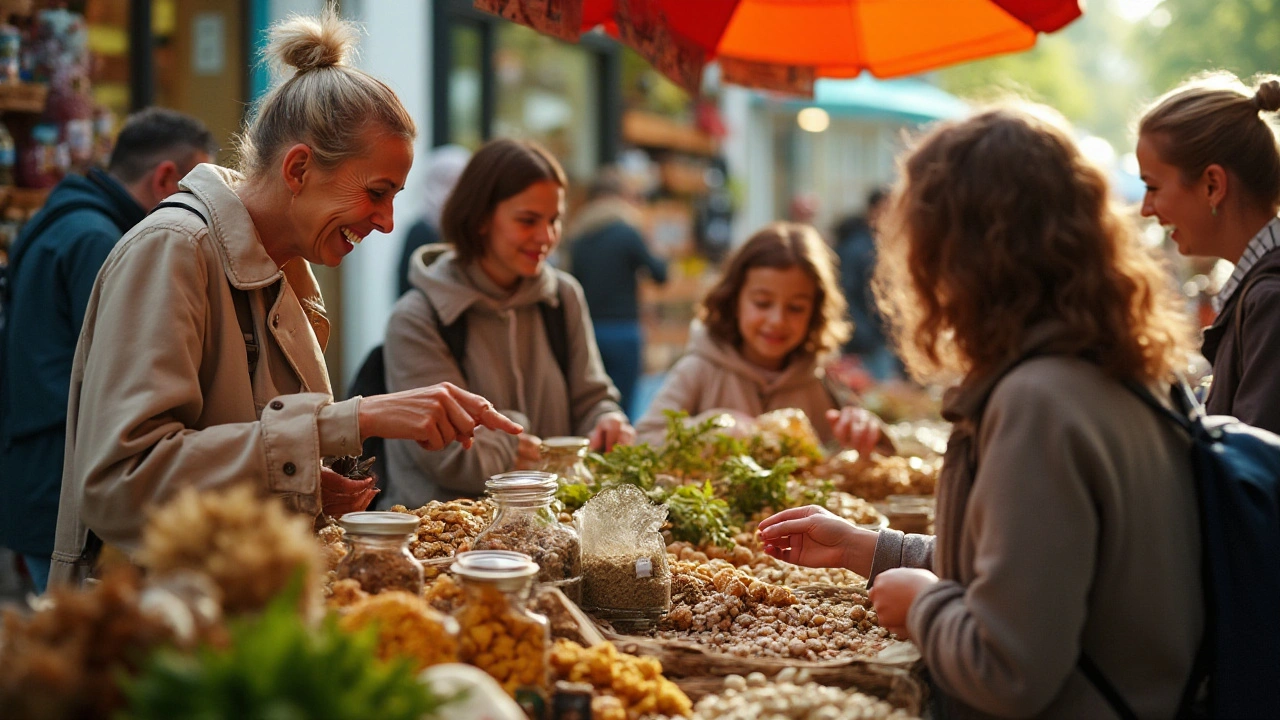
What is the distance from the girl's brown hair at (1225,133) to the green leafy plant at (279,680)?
7.90 feet

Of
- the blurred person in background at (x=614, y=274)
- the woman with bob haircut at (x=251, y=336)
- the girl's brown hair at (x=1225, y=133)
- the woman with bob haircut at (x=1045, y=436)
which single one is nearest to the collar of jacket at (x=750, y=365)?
the girl's brown hair at (x=1225, y=133)

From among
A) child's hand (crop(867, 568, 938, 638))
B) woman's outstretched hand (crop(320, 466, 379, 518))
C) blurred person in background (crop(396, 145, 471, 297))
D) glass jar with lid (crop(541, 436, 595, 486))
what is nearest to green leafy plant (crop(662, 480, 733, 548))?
glass jar with lid (crop(541, 436, 595, 486))

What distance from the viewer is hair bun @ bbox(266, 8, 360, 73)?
2449 millimetres

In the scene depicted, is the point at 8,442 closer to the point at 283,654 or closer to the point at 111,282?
the point at 111,282

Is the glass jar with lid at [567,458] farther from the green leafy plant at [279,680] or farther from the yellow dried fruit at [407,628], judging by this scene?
the green leafy plant at [279,680]

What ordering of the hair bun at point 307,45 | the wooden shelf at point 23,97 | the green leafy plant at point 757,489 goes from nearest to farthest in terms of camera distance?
the hair bun at point 307,45
the green leafy plant at point 757,489
the wooden shelf at point 23,97

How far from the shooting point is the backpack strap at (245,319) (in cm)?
234

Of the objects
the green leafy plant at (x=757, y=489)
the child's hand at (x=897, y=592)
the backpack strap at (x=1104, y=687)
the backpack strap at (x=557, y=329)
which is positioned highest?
the backpack strap at (x=557, y=329)

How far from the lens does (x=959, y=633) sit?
1.74 m

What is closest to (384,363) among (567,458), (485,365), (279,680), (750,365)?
(485,365)

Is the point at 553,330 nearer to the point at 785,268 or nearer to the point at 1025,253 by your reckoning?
the point at 785,268

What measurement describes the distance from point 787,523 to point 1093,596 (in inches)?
29.9

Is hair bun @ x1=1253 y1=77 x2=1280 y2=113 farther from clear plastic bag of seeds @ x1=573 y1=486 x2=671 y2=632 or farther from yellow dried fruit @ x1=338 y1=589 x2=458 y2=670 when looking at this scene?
yellow dried fruit @ x1=338 y1=589 x2=458 y2=670

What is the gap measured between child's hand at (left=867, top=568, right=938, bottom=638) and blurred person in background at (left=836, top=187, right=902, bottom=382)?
7.71 meters
